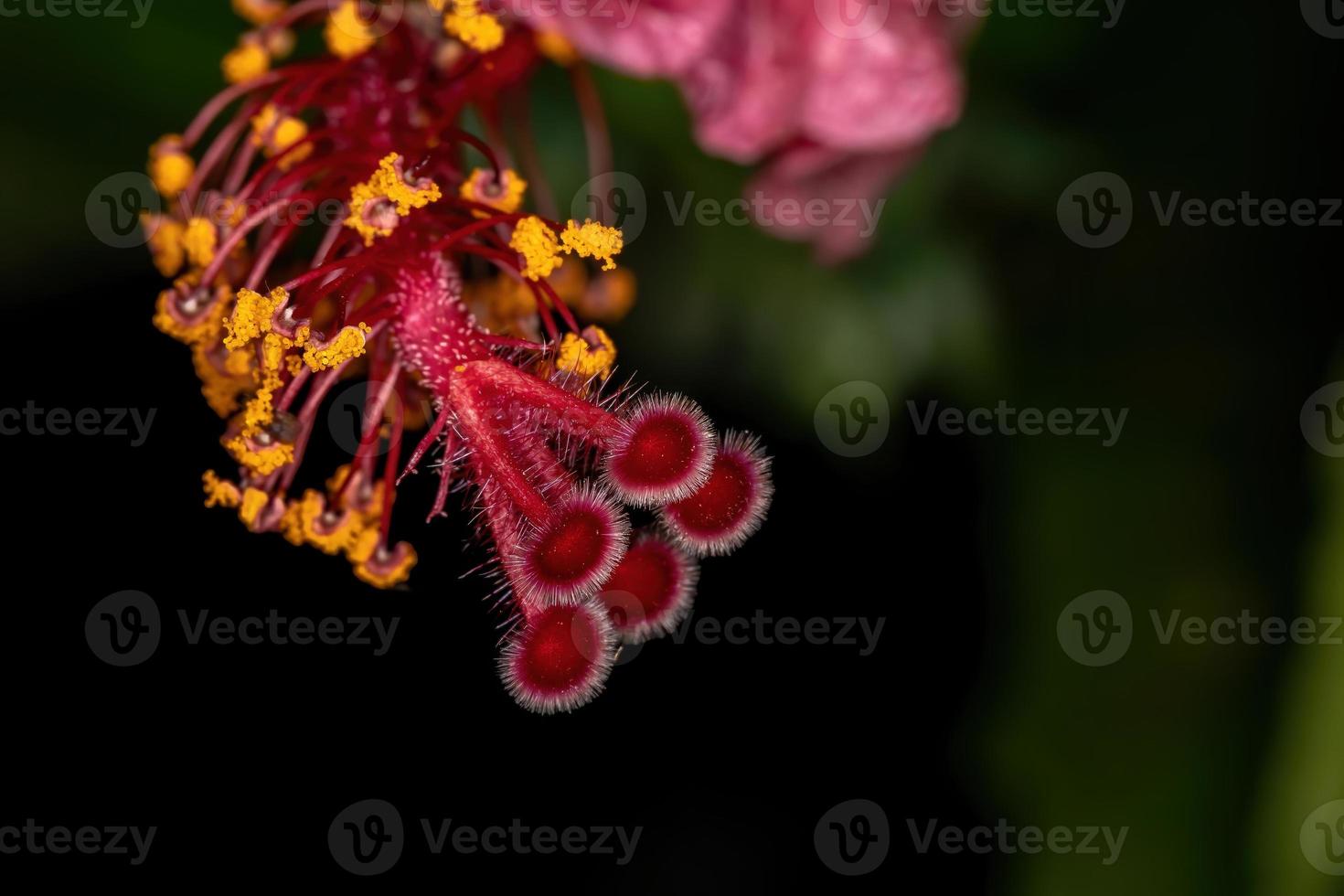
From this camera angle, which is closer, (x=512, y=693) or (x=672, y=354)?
(x=512, y=693)

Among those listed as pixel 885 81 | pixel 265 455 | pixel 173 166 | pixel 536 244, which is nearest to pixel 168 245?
pixel 173 166

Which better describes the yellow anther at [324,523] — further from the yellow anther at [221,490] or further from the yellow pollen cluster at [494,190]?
the yellow pollen cluster at [494,190]

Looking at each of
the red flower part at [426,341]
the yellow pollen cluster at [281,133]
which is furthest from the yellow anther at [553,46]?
the yellow pollen cluster at [281,133]

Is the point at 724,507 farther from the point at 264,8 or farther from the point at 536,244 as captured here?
the point at 264,8

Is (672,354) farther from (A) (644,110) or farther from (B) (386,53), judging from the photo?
(B) (386,53)

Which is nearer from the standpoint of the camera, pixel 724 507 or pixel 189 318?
pixel 724 507

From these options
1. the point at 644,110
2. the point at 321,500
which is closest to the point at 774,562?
the point at 644,110

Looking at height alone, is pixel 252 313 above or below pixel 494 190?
below

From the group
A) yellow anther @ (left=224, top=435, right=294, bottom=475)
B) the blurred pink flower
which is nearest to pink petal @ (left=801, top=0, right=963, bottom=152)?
the blurred pink flower
